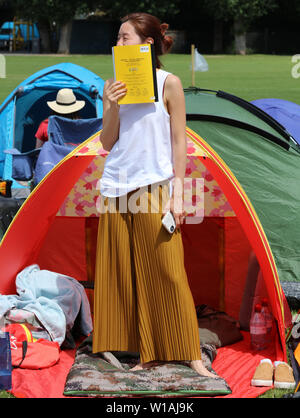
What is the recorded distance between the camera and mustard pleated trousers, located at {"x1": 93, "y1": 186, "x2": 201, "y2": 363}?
3078 mm

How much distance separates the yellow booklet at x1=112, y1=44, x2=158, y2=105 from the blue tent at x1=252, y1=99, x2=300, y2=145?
11.3 feet

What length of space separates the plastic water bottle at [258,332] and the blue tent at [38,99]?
4.23 metres

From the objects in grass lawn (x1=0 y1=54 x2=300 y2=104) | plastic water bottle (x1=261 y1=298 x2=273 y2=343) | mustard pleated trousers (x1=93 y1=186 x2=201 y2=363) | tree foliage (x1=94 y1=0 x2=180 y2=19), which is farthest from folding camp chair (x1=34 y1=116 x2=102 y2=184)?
tree foliage (x1=94 y1=0 x2=180 y2=19)

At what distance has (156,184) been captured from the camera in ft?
10.0

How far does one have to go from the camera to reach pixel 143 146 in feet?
9.83

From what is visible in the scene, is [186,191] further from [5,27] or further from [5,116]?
[5,27]

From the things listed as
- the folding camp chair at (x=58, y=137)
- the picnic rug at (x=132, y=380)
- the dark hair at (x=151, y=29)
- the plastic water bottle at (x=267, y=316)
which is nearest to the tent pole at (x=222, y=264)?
the plastic water bottle at (x=267, y=316)

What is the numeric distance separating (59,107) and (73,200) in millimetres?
2781

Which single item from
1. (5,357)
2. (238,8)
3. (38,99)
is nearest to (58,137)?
(38,99)

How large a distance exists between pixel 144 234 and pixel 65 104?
405 centimetres

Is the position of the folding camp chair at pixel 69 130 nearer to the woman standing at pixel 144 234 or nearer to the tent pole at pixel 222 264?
the tent pole at pixel 222 264

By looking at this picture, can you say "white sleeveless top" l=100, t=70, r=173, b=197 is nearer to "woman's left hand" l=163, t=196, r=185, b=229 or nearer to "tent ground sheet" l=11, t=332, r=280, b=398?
"woman's left hand" l=163, t=196, r=185, b=229

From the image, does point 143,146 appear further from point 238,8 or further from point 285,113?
point 238,8
